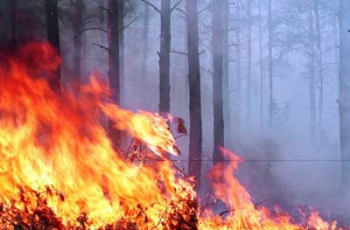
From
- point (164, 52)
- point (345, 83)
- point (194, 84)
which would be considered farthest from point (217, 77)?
point (345, 83)

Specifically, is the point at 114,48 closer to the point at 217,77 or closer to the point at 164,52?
the point at 164,52

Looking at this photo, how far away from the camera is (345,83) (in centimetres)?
1416

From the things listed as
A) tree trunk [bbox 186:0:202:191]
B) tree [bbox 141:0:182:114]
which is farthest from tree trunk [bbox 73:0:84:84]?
tree trunk [bbox 186:0:202:191]

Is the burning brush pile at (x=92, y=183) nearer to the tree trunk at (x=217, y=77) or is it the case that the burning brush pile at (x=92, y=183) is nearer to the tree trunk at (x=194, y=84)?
the tree trunk at (x=194, y=84)

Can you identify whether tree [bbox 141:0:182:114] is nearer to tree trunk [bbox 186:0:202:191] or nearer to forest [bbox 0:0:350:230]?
forest [bbox 0:0:350:230]

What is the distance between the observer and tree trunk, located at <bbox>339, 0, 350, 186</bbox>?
13992 millimetres

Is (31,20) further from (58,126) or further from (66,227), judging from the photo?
(66,227)

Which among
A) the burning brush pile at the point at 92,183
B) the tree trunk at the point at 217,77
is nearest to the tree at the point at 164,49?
the tree trunk at the point at 217,77

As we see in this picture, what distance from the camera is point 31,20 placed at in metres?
16.5

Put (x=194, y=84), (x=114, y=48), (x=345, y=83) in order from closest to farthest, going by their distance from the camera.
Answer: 1. (x=114, y=48)
2. (x=194, y=84)
3. (x=345, y=83)

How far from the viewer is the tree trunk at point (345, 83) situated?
13992mm

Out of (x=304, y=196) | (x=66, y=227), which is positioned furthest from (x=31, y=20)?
(x=66, y=227)

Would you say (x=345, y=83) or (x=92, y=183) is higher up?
(x=345, y=83)

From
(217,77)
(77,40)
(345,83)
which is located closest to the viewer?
(345,83)
